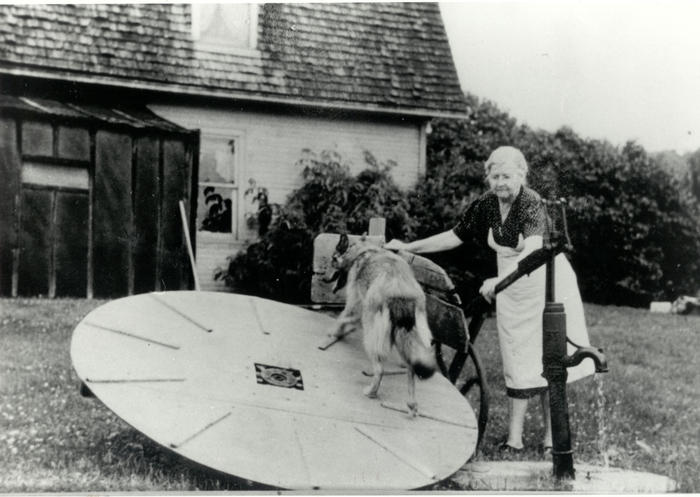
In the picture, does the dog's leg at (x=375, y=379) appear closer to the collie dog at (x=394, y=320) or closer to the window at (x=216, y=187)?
the collie dog at (x=394, y=320)

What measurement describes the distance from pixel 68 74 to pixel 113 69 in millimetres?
496

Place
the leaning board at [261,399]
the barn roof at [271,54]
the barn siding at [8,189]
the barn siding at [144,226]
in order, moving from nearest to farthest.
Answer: the leaning board at [261,399] < the barn siding at [8,189] < the barn siding at [144,226] < the barn roof at [271,54]

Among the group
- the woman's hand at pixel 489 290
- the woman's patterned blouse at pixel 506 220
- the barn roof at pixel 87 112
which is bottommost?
the woman's hand at pixel 489 290

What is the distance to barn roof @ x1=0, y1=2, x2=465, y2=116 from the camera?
8.58m

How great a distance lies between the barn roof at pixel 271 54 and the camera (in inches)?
338

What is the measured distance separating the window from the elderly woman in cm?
581

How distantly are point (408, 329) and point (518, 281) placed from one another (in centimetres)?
80

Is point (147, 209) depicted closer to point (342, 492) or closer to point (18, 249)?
point (18, 249)

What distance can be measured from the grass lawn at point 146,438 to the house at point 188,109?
3.48ft

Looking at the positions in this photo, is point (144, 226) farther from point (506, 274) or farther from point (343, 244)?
point (506, 274)

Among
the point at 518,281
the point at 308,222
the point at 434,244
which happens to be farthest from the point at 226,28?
the point at 518,281

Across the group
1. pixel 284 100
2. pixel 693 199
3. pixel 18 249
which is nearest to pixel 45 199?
pixel 18 249

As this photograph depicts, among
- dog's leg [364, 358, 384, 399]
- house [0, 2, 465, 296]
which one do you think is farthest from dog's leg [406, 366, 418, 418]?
house [0, 2, 465, 296]

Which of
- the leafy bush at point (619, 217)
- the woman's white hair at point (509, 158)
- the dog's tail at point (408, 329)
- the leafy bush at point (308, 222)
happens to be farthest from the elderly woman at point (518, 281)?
the leafy bush at point (619, 217)
